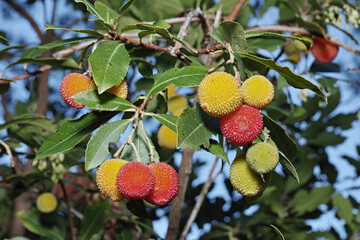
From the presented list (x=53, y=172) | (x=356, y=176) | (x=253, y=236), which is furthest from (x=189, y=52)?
(x=356, y=176)

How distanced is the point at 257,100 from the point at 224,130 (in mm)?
81

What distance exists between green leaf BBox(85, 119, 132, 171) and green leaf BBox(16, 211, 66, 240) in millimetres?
905

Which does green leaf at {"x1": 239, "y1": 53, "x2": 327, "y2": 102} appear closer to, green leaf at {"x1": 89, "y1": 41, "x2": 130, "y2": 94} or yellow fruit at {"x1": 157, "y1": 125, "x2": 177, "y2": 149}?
green leaf at {"x1": 89, "y1": 41, "x2": 130, "y2": 94}

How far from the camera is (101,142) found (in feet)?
2.92

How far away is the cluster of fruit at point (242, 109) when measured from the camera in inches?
29.9

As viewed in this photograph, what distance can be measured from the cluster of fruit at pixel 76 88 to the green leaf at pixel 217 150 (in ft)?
0.68

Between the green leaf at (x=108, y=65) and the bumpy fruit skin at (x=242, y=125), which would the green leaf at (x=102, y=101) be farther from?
the bumpy fruit skin at (x=242, y=125)

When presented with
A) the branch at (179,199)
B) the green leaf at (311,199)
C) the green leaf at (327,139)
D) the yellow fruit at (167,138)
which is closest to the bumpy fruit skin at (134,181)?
the yellow fruit at (167,138)

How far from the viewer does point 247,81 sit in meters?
0.80

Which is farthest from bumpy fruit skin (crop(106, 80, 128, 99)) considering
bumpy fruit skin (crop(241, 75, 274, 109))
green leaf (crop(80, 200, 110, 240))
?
green leaf (crop(80, 200, 110, 240))

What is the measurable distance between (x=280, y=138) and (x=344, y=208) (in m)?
1.23

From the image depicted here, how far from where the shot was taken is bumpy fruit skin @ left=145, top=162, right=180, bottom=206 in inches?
32.5

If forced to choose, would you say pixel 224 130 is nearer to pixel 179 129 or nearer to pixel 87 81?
pixel 179 129

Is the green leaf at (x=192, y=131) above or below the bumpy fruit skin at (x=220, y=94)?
below
